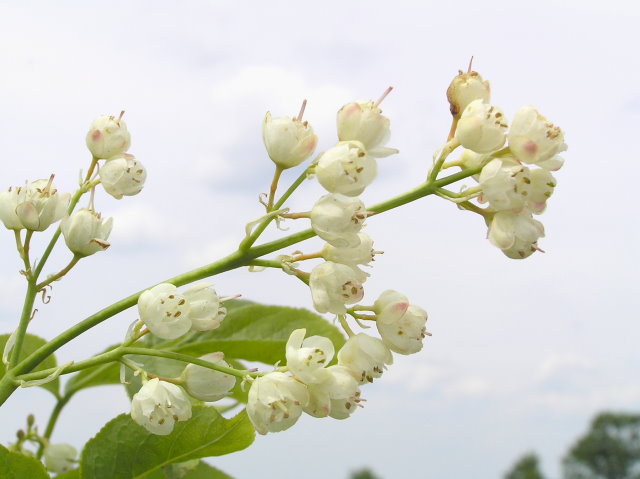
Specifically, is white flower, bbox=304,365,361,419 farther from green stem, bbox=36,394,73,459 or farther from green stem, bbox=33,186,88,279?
green stem, bbox=36,394,73,459

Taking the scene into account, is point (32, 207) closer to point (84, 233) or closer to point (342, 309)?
point (84, 233)

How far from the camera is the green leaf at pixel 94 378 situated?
2369mm

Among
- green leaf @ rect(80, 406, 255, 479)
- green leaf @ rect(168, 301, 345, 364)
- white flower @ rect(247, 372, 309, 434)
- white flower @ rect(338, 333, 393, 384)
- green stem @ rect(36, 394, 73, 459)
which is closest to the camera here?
white flower @ rect(247, 372, 309, 434)

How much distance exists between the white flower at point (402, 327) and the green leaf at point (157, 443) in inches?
14.4

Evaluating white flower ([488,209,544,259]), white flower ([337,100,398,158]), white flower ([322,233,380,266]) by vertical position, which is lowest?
white flower ([322,233,380,266])

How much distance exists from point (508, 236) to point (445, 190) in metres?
0.16

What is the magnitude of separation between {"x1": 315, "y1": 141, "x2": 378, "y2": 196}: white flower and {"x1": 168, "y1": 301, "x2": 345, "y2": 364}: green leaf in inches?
31.2

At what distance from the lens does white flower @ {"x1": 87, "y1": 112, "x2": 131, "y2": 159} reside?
1831 mm

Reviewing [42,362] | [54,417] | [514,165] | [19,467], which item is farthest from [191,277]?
[54,417]

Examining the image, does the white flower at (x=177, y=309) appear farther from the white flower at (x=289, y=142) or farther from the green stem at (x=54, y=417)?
the green stem at (x=54, y=417)

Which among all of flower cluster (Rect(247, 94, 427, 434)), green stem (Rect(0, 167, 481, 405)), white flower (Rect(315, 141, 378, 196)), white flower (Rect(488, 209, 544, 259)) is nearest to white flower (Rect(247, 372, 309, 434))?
flower cluster (Rect(247, 94, 427, 434))

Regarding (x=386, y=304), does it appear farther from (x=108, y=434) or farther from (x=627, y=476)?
(x=627, y=476)

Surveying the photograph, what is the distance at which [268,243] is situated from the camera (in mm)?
1541

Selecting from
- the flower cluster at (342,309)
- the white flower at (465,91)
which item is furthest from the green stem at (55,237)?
the white flower at (465,91)
